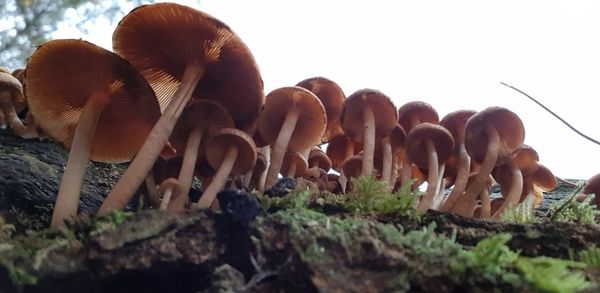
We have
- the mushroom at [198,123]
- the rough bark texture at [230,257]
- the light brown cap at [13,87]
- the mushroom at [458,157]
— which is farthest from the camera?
the light brown cap at [13,87]

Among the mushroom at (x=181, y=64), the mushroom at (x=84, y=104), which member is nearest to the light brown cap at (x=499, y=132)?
the mushroom at (x=181, y=64)

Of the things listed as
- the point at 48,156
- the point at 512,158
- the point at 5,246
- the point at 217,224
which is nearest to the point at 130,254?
the point at 217,224

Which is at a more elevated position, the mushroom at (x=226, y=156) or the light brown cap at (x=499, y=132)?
the light brown cap at (x=499, y=132)

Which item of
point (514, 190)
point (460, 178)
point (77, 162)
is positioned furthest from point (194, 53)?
point (514, 190)

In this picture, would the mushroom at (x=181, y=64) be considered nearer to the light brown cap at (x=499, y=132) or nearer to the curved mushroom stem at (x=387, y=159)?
the curved mushroom stem at (x=387, y=159)

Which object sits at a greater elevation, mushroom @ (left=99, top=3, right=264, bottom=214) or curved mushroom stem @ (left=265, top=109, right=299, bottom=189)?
mushroom @ (left=99, top=3, right=264, bottom=214)

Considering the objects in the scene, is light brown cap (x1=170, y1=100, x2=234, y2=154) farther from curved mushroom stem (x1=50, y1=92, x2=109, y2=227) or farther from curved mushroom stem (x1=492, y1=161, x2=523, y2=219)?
curved mushroom stem (x1=492, y1=161, x2=523, y2=219)

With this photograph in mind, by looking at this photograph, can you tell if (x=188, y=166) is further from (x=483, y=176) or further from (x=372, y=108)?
(x=483, y=176)

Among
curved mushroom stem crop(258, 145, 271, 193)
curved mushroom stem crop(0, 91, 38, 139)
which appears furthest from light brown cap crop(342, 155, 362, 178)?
curved mushroom stem crop(0, 91, 38, 139)
